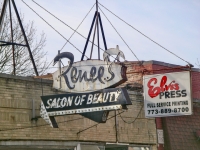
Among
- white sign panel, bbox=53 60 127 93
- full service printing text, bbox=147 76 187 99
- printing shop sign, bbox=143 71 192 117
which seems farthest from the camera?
full service printing text, bbox=147 76 187 99

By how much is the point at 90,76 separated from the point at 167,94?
5255 millimetres

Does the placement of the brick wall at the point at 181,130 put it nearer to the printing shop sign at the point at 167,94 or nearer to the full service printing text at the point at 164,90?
the printing shop sign at the point at 167,94

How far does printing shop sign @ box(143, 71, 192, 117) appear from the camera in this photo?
68.8 feet

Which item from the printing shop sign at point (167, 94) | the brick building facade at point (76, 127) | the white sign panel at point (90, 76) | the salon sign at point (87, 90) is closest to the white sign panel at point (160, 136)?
the brick building facade at point (76, 127)

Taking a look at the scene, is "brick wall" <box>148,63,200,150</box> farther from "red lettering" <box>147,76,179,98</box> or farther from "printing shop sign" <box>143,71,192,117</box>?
"red lettering" <box>147,76,179,98</box>

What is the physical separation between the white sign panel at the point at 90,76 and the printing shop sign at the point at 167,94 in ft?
16.2

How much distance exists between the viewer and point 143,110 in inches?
877

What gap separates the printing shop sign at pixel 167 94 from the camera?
68.8 feet

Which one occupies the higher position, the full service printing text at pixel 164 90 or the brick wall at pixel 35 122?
the full service printing text at pixel 164 90

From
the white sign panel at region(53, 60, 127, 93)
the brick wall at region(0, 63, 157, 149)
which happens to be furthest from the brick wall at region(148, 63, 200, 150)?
the white sign panel at region(53, 60, 127, 93)

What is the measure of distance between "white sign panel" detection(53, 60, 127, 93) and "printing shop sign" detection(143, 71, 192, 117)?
494 centimetres

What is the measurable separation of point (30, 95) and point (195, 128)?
33.1 feet

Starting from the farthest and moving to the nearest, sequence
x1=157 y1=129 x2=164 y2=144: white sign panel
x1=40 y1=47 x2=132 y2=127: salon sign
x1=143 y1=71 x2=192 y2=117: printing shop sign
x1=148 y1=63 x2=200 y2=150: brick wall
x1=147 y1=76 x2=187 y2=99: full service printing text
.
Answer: x1=148 y1=63 x2=200 y2=150: brick wall → x1=157 y1=129 x2=164 y2=144: white sign panel → x1=147 y1=76 x2=187 y2=99: full service printing text → x1=143 y1=71 x2=192 y2=117: printing shop sign → x1=40 y1=47 x2=132 y2=127: salon sign

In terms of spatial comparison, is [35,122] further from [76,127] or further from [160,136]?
[160,136]
